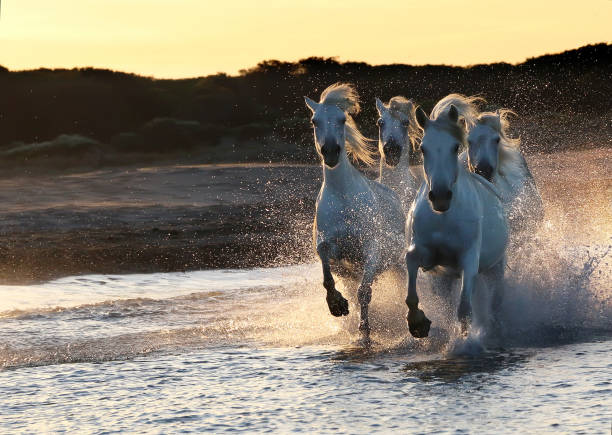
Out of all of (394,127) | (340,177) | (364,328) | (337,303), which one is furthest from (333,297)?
(394,127)

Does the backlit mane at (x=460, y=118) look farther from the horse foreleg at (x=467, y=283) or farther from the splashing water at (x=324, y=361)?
the splashing water at (x=324, y=361)

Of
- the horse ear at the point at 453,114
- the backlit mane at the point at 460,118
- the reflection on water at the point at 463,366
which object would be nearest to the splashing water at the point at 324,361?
the reflection on water at the point at 463,366

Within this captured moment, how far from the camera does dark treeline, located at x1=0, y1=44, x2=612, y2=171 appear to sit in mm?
A: 33438

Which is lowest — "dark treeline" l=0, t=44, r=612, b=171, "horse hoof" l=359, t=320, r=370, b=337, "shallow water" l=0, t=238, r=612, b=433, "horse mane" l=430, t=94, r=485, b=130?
"shallow water" l=0, t=238, r=612, b=433

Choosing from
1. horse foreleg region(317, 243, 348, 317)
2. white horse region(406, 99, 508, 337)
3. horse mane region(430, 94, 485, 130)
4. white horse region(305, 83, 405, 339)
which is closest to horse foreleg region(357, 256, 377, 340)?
white horse region(305, 83, 405, 339)

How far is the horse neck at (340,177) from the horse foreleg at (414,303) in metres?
1.16

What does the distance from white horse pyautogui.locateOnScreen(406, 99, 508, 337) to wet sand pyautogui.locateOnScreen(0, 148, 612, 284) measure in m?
3.54

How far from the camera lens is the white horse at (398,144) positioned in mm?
9055

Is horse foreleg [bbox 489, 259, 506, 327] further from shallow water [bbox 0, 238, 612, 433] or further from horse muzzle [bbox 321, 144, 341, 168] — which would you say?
horse muzzle [bbox 321, 144, 341, 168]

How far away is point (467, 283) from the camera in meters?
6.93

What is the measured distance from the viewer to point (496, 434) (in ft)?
17.4

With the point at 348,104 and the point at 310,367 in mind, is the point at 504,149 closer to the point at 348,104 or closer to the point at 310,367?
the point at 348,104

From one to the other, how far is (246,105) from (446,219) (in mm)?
35549

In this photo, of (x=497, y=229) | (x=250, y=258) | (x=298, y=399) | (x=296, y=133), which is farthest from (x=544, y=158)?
(x=298, y=399)
